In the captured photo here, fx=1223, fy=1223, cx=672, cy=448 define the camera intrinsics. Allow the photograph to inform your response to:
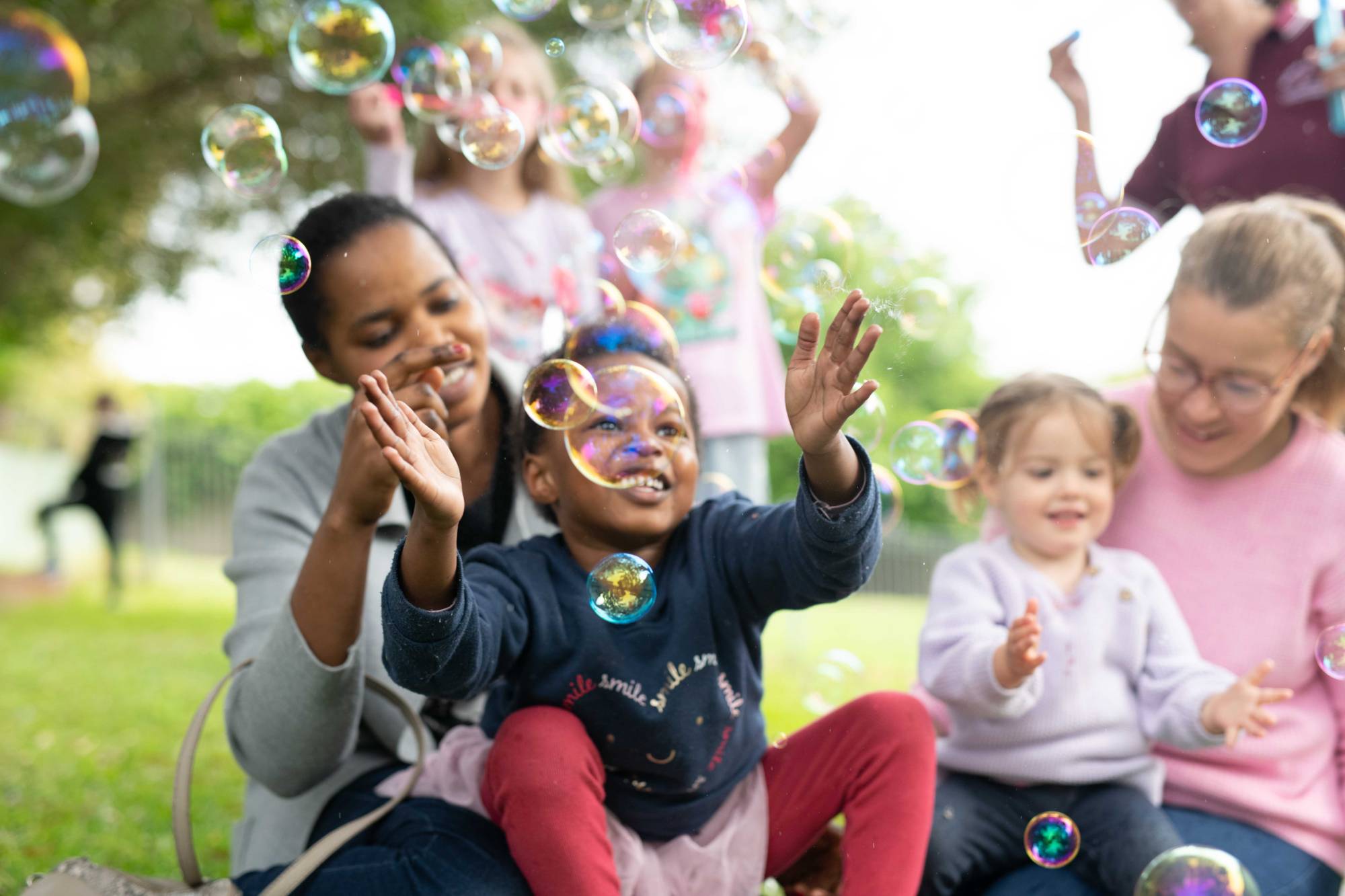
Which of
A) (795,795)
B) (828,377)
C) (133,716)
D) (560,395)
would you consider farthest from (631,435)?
(133,716)

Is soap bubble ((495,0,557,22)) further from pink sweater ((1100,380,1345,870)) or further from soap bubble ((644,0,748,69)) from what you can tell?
pink sweater ((1100,380,1345,870))

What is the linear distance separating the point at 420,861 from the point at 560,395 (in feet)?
2.33

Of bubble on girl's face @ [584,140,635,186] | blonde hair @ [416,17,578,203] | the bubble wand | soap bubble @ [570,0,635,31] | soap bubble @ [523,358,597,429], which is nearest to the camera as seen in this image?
soap bubble @ [523,358,597,429]

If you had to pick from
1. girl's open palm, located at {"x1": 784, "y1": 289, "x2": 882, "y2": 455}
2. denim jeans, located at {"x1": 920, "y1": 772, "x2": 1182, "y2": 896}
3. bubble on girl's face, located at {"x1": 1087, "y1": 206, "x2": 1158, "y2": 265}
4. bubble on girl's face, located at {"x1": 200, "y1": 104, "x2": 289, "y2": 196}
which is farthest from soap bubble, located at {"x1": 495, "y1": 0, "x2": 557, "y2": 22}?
denim jeans, located at {"x1": 920, "y1": 772, "x2": 1182, "y2": 896}

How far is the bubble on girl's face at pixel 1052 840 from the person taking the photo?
1913 mm

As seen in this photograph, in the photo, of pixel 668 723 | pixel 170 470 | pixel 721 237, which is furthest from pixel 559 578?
pixel 170 470

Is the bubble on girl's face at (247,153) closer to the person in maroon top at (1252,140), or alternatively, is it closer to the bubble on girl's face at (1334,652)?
the person in maroon top at (1252,140)

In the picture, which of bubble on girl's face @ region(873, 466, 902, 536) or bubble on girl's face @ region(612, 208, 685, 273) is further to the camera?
bubble on girl's face @ region(873, 466, 902, 536)

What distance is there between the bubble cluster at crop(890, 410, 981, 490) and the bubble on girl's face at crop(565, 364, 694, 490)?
596 millimetres

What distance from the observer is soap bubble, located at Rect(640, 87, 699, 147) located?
3.34m

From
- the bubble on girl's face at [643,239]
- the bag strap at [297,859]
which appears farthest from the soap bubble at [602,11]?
the bag strap at [297,859]

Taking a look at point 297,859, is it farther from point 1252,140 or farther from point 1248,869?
point 1252,140

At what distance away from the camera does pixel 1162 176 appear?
2250mm

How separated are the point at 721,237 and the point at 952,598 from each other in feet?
5.72
